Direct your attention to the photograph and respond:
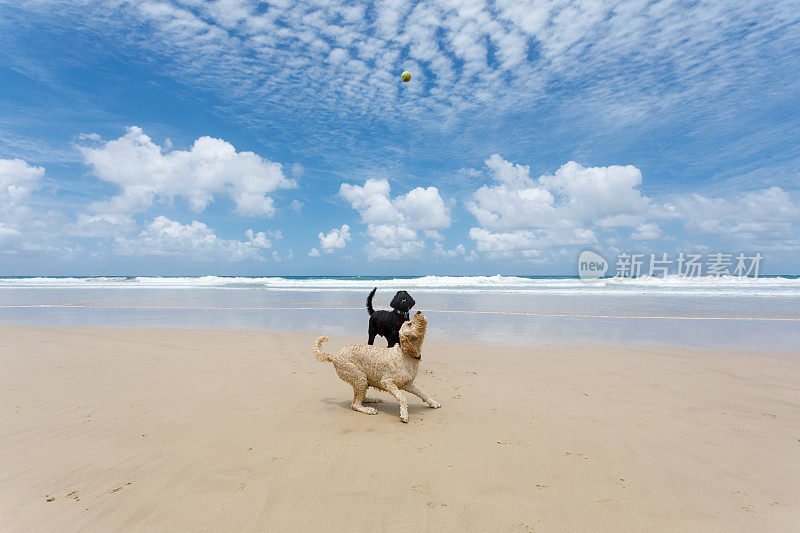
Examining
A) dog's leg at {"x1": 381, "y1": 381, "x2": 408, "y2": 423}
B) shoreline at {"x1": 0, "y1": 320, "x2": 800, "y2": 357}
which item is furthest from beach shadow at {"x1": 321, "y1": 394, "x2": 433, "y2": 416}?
shoreline at {"x1": 0, "y1": 320, "x2": 800, "y2": 357}

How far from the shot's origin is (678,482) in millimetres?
3162

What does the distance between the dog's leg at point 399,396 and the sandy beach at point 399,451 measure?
0.16 meters

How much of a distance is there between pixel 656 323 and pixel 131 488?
14.4m

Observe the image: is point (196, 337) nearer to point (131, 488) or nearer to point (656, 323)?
point (131, 488)

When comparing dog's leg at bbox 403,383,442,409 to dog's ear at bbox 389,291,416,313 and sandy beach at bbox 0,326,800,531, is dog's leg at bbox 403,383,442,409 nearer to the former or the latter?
sandy beach at bbox 0,326,800,531

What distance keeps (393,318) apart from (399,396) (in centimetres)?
173

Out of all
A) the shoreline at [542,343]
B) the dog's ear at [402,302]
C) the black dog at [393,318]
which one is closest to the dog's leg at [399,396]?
the black dog at [393,318]

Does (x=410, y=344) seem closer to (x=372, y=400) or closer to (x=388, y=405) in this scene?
(x=388, y=405)

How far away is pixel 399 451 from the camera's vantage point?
365 centimetres

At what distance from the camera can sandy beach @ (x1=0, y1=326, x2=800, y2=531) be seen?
274 cm

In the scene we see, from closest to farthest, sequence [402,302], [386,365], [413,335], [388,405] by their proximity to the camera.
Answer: [413,335] < [386,365] < [388,405] < [402,302]

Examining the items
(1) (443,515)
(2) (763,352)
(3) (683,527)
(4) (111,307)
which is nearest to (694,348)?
(2) (763,352)

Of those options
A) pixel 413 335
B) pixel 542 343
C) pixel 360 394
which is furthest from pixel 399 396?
pixel 542 343

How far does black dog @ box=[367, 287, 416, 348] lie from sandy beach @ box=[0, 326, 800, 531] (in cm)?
96
